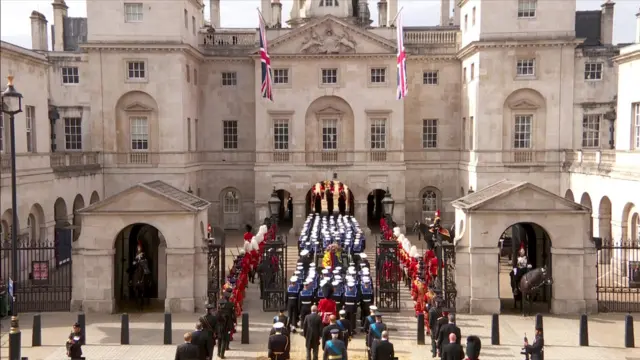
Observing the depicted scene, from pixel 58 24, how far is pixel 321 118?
20.7 m

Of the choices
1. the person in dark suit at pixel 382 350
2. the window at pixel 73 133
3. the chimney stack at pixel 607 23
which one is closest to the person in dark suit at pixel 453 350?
the person in dark suit at pixel 382 350

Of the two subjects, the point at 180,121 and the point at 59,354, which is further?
the point at 180,121

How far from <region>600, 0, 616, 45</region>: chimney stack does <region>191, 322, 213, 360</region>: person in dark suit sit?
3877cm

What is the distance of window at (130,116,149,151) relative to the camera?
42125mm

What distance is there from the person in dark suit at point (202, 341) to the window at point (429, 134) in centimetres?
3159

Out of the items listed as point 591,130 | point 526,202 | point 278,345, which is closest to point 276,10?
point 591,130

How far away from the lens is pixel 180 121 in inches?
1644

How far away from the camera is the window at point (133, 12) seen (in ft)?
136

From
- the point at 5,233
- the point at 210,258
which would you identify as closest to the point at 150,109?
the point at 5,233

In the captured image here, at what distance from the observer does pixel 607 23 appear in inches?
1873

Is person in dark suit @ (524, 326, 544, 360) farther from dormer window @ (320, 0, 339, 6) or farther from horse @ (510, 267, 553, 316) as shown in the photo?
dormer window @ (320, 0, 339, 6)

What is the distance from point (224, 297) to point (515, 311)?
10031 mm

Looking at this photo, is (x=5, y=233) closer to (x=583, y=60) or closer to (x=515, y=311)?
(x=515, y=311)

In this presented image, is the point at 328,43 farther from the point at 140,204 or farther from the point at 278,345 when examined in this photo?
the point at 278,345
